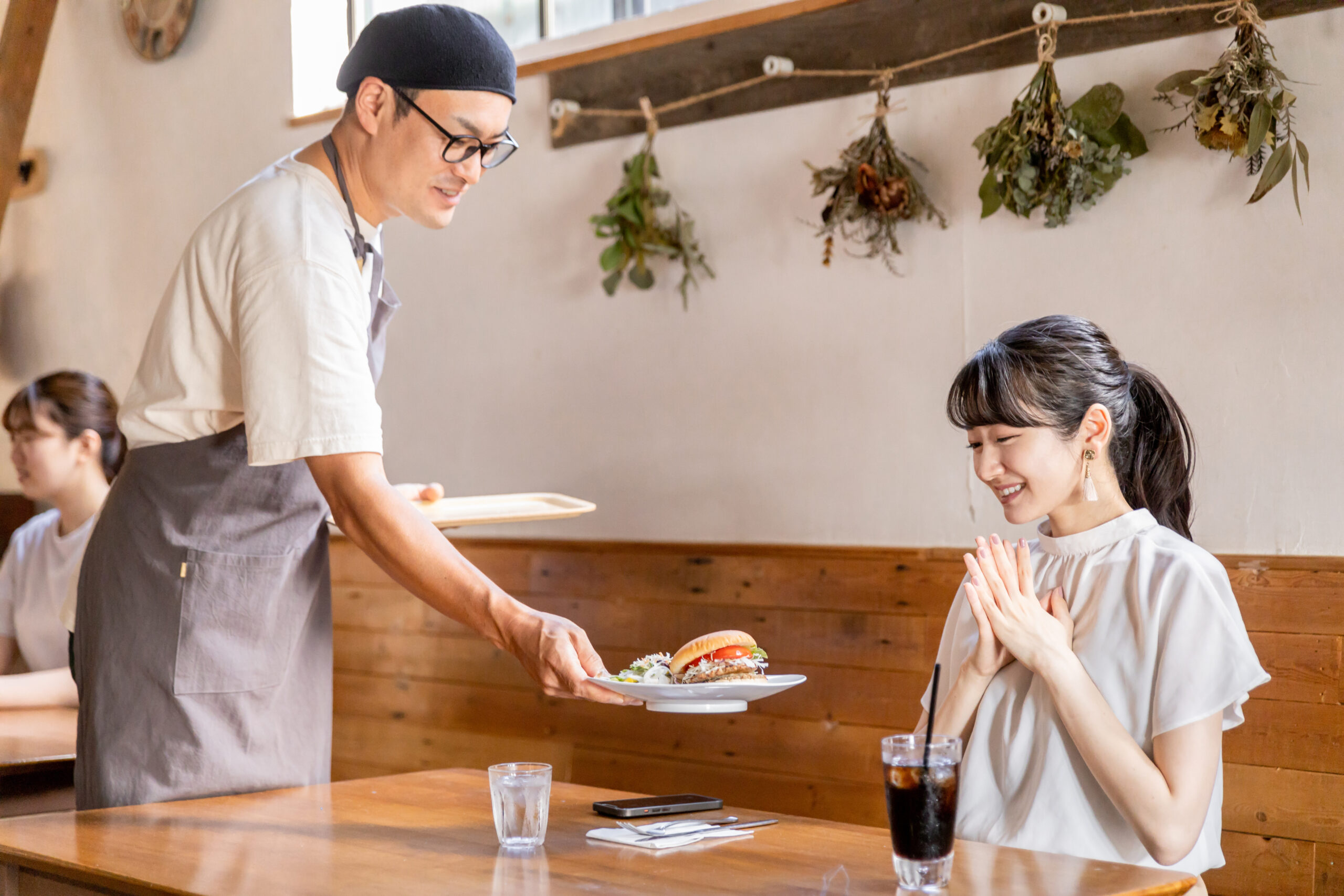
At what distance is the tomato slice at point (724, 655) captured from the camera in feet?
5.09

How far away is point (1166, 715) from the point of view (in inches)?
62.4

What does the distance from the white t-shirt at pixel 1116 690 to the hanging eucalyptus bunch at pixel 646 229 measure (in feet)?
4.81

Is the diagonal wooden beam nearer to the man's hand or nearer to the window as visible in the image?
the window

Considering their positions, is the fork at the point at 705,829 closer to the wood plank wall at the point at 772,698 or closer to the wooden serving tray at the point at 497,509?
the wooden serving tray at the point at 497,509

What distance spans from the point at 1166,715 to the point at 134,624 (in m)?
1.31

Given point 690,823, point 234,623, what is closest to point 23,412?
point 234,623

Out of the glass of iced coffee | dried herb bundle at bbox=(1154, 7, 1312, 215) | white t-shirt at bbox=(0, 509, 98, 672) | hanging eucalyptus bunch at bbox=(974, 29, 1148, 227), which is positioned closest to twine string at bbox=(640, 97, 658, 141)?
hanging eucalyptus bunch at bbox=(974, 29, 1148, 227)

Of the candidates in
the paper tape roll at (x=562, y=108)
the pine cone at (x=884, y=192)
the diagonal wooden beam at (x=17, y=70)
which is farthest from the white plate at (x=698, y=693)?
the diagonal wooden beam at (x=17, y=70)

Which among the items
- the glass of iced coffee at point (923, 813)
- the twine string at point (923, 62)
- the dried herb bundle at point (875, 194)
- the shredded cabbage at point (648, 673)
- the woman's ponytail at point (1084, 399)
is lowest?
the glass of iced coffee at point (923, 813)

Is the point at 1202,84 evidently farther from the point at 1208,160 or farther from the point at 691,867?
the point at 691,867

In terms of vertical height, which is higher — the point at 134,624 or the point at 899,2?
the point at 899,2

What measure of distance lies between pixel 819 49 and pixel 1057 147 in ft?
2.19

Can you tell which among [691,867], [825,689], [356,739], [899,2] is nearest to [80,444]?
[356,739]

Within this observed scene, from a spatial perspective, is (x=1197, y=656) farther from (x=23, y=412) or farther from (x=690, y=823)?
(x=23, y=412)
